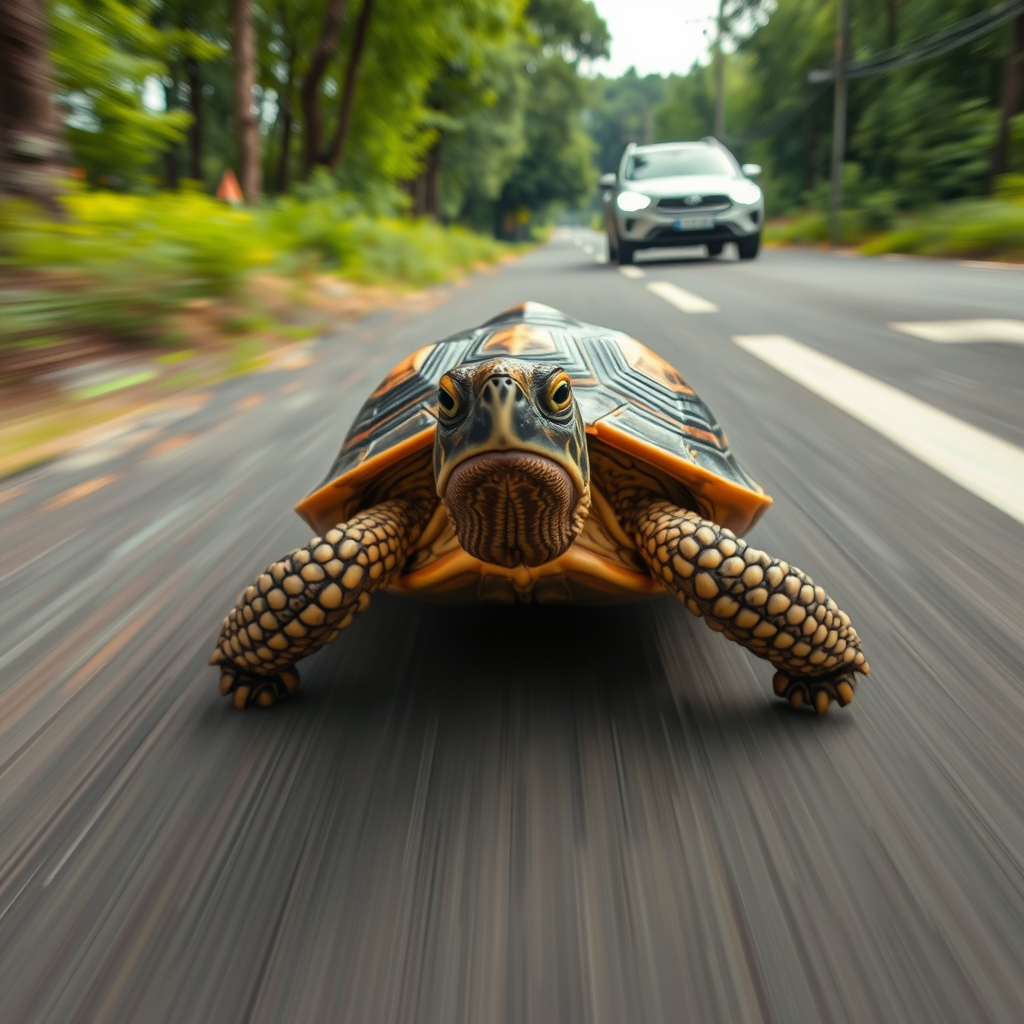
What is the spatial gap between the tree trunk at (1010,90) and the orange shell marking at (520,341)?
2464 centimetres

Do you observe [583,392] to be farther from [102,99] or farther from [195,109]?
[195,109]

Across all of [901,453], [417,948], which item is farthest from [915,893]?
[901,453]

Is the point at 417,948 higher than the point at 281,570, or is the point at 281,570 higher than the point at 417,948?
the point at 281,570

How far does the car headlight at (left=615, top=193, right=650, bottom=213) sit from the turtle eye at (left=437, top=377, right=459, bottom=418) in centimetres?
1427

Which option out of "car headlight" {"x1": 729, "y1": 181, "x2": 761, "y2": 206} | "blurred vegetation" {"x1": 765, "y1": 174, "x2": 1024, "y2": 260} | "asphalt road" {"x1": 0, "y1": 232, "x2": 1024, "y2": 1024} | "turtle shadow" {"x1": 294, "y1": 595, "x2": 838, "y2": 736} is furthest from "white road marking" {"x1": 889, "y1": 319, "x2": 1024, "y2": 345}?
"car headlight" {"x1": 729, "y1": 181, "x2": 761, "y2": 206}

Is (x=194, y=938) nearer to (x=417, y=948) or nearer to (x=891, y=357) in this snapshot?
(x=417, y=948)

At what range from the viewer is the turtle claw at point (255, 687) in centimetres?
168

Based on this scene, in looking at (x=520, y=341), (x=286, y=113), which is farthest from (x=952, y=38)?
(x=520, y=341)

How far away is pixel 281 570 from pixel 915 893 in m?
1.11

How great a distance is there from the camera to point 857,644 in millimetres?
1604

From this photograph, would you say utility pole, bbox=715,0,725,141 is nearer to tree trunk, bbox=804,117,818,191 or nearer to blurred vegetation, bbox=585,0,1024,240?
blurred vegetation, bbox=585,0,1024,240

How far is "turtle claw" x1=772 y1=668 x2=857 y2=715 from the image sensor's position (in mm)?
1591

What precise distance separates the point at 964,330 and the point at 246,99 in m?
11.6

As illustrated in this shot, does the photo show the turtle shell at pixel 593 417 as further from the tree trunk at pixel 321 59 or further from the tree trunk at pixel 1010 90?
the tree trunk at pixel 1010 90
